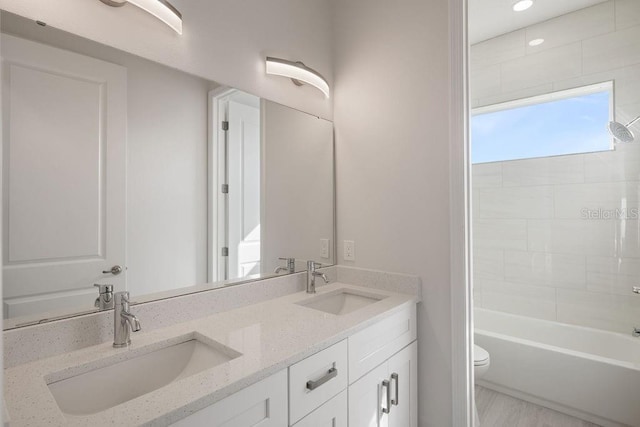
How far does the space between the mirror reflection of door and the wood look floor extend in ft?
5.65

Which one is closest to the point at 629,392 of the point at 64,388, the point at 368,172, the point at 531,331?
the point at 531,331

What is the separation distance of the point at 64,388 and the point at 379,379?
Result: 106cm

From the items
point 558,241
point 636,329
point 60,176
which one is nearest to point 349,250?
point 60,176

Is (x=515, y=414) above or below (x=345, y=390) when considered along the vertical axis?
below

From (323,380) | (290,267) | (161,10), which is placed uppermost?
(161,10)

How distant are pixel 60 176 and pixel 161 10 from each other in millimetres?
665

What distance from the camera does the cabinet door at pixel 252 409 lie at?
0.77 m

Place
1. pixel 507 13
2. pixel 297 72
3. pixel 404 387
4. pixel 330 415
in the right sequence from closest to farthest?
pixel 330 415 < pixel 404 387 < pixel 297 72 < pixel 507 13

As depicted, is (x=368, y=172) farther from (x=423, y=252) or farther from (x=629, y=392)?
(x=629, y=392)

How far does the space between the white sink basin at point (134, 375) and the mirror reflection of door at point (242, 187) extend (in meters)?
0.40

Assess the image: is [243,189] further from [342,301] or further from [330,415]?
[330,415]

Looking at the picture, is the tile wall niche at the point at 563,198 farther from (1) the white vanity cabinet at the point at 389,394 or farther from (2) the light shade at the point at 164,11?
(2) the light shade at the point at 164,11

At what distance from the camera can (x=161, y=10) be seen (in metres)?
1.16

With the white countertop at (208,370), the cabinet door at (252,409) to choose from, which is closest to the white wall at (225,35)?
the white countertop at (208,370)
